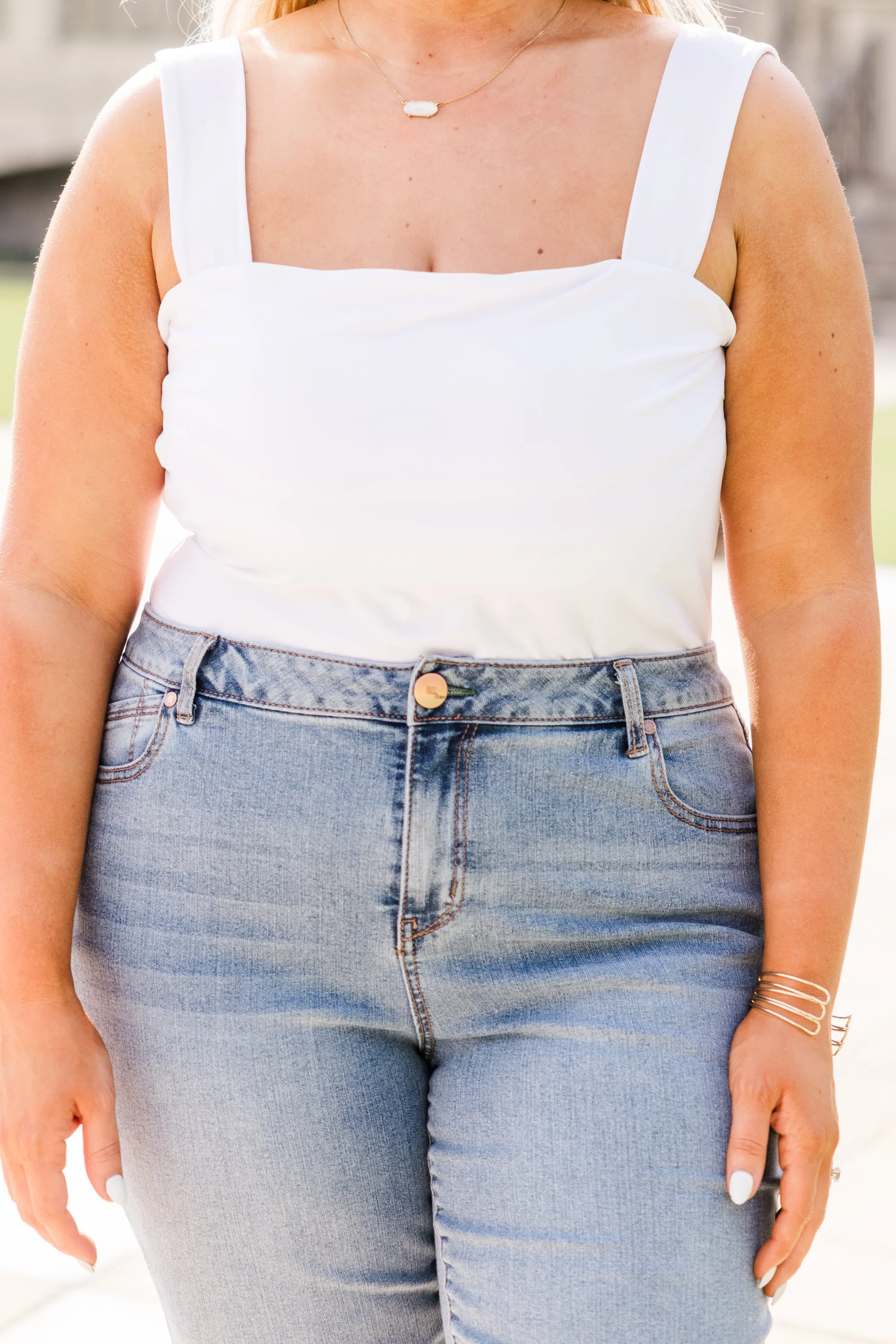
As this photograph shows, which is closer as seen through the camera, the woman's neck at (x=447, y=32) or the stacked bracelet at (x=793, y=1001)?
the stacked bracelet at (x=793, y=1001)

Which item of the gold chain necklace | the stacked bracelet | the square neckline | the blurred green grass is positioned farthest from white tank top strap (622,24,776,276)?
the blurred green grass

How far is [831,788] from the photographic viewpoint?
151cm


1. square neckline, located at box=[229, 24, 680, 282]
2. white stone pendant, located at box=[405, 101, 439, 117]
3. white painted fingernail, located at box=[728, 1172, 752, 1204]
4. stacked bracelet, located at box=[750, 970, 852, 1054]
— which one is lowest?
white painted fingernail, located at box=[728, 1172, 752, 1204]

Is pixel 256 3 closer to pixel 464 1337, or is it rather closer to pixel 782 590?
pixel 782 590

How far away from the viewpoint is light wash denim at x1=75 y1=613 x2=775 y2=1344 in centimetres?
140

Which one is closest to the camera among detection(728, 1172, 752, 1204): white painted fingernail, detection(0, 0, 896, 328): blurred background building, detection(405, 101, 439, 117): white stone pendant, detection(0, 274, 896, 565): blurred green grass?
detection(728, 1172, 752, 1204): white painted fingernail

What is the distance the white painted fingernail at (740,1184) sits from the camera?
140 centimetres

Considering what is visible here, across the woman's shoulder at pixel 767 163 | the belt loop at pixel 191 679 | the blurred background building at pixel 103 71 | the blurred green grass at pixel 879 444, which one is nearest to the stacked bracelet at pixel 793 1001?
the belt loop at pixel 191 679

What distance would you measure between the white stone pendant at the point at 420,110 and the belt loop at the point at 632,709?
0.58 metres

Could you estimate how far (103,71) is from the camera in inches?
968

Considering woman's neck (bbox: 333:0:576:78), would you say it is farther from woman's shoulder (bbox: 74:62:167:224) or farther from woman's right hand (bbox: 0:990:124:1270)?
woman's right hand (bbox: 0:990:124:1270)

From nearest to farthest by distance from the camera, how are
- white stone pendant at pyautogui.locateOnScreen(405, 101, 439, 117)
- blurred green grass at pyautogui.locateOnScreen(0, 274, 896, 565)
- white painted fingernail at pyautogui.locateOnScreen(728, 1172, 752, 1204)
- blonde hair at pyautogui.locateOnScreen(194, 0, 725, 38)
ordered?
1. white painted fingernail at pyautogui.locateOnScreen(728, 1172, 752, 1204)
2. white stone pendant at pyautogui.locateOnScreen(405, 101, 439, 117)
3. blonde hair at pyautogui.locateOnScreen(194, 0, 725, 38)
4. blurred green grass at pyautogui.locateOnScreen(0, 274, 896, 565)

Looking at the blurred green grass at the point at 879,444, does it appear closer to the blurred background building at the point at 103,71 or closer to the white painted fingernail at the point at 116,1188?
the white painted fingernail at the point at 116,1188

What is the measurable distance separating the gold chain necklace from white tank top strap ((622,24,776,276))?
0.56 ft
